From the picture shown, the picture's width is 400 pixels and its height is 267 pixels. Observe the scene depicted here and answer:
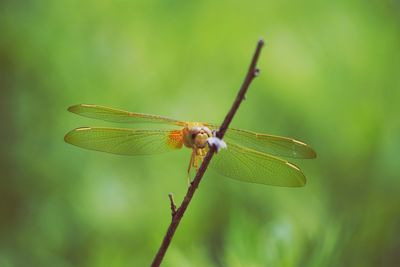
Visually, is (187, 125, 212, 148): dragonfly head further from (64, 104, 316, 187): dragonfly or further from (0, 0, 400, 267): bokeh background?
(0, 0, 400, 267): bokeh background

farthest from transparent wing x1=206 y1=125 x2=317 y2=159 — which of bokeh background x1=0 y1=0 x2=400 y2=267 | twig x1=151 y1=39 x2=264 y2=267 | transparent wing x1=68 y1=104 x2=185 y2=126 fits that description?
twig x1=151 y1=39 x2=264 y2=267

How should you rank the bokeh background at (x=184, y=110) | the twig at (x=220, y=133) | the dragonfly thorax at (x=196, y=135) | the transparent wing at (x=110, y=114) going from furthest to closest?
the bokeh background at (x=184, y=110), the transparent wing at (x=110, y=114), the dragonfly thorax at (x=196, y=135), the twig at (x=220, y=133)

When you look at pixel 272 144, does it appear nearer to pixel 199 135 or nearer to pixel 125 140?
pixel 199 135

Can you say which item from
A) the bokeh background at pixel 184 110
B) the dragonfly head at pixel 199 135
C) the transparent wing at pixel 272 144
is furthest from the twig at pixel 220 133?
the bokeh background at pixel 184 110

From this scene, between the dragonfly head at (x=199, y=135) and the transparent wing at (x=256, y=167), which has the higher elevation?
the dragonfly head at (x=199, y=135)

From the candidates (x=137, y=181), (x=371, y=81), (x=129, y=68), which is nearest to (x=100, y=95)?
(x=129, y=68)

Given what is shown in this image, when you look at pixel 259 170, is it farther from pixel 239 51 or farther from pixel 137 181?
pixel 239 51

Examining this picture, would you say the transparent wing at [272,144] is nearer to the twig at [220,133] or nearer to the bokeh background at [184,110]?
the bokeh background at [184,110]
